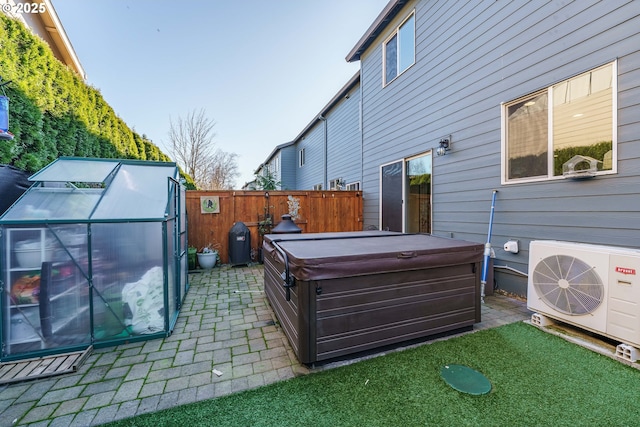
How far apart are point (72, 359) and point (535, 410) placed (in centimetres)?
358

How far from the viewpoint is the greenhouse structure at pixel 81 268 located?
2.29 m

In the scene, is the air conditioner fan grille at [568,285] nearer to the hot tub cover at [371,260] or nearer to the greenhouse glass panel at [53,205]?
the hot tub cover at [371,260]

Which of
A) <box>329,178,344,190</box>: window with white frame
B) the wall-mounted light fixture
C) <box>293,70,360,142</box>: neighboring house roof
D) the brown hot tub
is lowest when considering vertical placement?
the brown hot tub

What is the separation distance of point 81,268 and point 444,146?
17.0 ft

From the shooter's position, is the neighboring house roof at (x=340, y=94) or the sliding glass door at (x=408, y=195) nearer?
the sliding glass door at (x=408, y=195)

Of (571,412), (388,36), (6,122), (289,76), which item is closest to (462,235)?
(571,412)

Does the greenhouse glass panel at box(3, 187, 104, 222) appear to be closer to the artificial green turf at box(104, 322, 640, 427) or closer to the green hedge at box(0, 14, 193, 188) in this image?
the green hedge at box(0, 14, 193, 188)

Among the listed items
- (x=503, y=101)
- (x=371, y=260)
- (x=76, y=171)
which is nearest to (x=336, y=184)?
(x=503, y=101)

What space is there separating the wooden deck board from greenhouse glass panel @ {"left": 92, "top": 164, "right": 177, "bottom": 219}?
1247 millimetres

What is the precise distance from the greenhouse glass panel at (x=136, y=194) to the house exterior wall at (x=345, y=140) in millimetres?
6118

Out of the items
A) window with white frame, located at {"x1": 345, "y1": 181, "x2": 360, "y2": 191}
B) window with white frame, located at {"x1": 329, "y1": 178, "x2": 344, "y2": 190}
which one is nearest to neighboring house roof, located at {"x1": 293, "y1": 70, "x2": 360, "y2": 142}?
window with white frame, located at {"x1": 329, "y1": 178, "x2": 344, "y2": 190}

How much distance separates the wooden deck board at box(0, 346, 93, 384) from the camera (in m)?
2.09

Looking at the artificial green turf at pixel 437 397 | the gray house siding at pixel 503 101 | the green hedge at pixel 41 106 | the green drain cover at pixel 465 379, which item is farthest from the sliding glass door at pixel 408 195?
the green hedge at pixel 41 106

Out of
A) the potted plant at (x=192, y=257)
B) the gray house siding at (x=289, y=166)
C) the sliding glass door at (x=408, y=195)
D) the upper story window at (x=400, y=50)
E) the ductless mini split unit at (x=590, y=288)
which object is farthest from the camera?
the gray house siding at (x=289, y=166)
